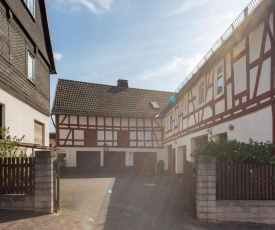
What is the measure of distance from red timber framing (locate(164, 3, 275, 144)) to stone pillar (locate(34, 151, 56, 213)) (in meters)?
6.23

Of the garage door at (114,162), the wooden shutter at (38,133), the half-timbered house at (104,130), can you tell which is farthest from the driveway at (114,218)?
the garage door at (114,162)

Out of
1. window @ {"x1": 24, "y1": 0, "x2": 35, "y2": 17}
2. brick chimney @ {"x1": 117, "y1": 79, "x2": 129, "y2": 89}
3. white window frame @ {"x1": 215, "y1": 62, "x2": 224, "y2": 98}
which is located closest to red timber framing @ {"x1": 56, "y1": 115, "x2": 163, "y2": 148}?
brick chimney @ {"x1": 117, "y1": 79, "x2": 129, "y2": 89}

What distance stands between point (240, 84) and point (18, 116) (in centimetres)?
832

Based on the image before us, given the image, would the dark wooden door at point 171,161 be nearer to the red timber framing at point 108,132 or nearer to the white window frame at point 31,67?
the red timber framing at point 108,132

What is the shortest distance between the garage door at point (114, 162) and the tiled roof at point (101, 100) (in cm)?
389

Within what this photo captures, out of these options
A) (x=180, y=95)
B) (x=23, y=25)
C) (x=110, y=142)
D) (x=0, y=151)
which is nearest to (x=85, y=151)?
(x=110, y=142)

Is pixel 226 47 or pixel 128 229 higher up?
pixel 226 47

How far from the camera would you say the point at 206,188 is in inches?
252

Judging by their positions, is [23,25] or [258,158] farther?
[23,25]

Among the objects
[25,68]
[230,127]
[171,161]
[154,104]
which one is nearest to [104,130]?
[154,104]

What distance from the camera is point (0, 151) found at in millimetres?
7391

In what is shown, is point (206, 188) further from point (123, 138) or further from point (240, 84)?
point (123, 138)

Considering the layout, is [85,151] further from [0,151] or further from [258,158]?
[258,158]

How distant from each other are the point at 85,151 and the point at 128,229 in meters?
19.1
